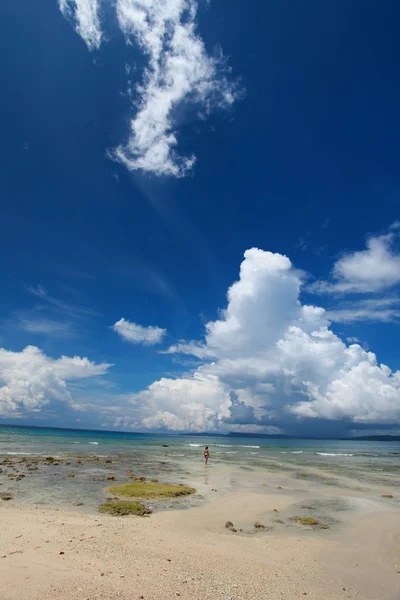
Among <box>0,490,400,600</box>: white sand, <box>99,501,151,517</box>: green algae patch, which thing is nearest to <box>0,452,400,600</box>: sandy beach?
<box>0,490,400,600</box>: white sand

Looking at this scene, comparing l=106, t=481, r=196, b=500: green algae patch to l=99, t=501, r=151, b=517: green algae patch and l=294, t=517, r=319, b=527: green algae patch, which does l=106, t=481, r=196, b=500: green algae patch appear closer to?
l=99, t=501, r=151, b=517: green algae patch

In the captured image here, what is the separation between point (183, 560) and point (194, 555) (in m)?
0.70

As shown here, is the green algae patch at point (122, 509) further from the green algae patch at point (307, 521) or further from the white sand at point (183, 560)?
the green algae patch at point (307, 521)

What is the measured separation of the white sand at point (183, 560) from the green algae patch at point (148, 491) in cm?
711

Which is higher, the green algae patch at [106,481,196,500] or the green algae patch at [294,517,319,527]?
the green algae patch at [106,481,196,500]

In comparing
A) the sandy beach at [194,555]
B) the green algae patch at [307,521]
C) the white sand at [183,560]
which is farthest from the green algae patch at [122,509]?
the green algae patch at [307,521]

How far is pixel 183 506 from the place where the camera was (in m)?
22.6

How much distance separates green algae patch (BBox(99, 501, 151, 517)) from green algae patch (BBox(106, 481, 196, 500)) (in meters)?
4.48

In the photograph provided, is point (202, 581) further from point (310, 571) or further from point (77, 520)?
point (77, 520)

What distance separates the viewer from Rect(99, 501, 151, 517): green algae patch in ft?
63.1

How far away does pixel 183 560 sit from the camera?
12039 mm

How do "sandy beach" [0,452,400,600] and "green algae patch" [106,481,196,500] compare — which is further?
"green algae patch" [106,481,196,500]

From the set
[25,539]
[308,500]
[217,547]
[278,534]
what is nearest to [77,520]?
[25,539]

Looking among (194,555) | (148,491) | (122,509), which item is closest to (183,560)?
(194,555)
